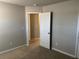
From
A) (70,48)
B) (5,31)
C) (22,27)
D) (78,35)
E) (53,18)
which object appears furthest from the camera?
(22,27)

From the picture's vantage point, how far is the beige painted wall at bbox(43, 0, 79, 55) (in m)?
3.40

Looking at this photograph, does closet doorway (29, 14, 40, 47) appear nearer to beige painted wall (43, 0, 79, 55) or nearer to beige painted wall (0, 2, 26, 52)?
beige painted wall (0, 2, 26, 52)

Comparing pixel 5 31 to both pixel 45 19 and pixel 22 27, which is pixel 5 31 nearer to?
pixel 22 27

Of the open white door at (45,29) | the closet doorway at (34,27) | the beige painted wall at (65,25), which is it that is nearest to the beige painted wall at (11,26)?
the open white door at (45,29)

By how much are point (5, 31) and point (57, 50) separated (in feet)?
9.35

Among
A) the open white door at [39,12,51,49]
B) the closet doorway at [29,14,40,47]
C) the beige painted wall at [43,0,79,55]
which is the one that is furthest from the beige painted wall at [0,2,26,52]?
the closet doorway at [29,14,40,47]

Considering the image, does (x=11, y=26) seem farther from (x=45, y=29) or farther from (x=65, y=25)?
(x=65, y=25)

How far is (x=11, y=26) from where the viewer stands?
416 centimetres

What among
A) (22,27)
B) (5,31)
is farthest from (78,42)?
(5,31)

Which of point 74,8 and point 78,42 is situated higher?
point 74,8

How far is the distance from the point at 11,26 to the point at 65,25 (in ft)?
8.99

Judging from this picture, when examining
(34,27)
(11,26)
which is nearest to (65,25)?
(11,26)

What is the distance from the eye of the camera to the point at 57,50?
418cm

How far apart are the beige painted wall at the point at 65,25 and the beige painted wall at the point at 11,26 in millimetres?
1850
